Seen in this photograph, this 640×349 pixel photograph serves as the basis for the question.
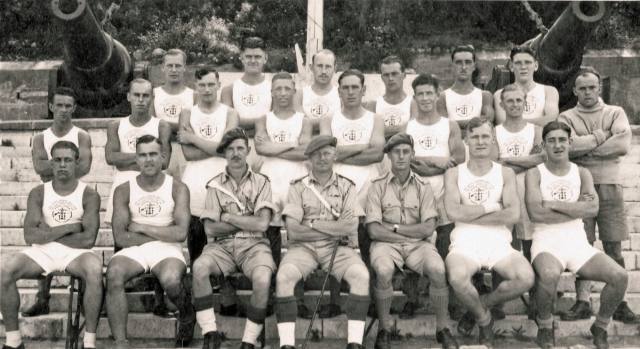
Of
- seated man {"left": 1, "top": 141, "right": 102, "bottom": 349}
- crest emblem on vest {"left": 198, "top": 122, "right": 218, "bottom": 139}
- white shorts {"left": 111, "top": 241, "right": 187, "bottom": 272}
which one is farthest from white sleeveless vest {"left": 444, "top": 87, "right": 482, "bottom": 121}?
seated man {"left": 1, "top": 141, "right": 102, "bottom": 349}

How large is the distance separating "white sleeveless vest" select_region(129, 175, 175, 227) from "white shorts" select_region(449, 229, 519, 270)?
2.05 m

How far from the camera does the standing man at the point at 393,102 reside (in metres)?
6.74

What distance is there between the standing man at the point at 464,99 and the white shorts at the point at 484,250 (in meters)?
1.45

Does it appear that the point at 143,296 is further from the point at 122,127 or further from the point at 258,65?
the point at 258,65

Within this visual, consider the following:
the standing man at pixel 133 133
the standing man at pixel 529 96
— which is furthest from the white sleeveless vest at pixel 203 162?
the standing man at pixel 529 96

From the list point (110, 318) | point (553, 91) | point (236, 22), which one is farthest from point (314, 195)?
point (236, 22)

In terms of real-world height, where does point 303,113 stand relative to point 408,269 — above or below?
above

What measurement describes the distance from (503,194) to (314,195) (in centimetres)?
136

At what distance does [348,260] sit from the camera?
18.5ft

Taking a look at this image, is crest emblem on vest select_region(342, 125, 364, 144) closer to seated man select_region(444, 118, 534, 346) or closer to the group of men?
the group of men

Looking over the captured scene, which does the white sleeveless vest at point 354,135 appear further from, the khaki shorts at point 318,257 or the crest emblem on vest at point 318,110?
the khaki shorts at point 318,257

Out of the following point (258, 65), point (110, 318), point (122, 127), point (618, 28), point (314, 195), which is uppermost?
point (618, 28)

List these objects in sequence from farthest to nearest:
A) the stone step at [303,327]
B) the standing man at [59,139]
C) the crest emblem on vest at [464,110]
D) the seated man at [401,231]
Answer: the crest emblem on vest at [464,110], the standing man at [59,139], the stone step at [303,327], the seated man at [401,231]

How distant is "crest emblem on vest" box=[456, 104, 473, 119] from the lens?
6.86 metres
